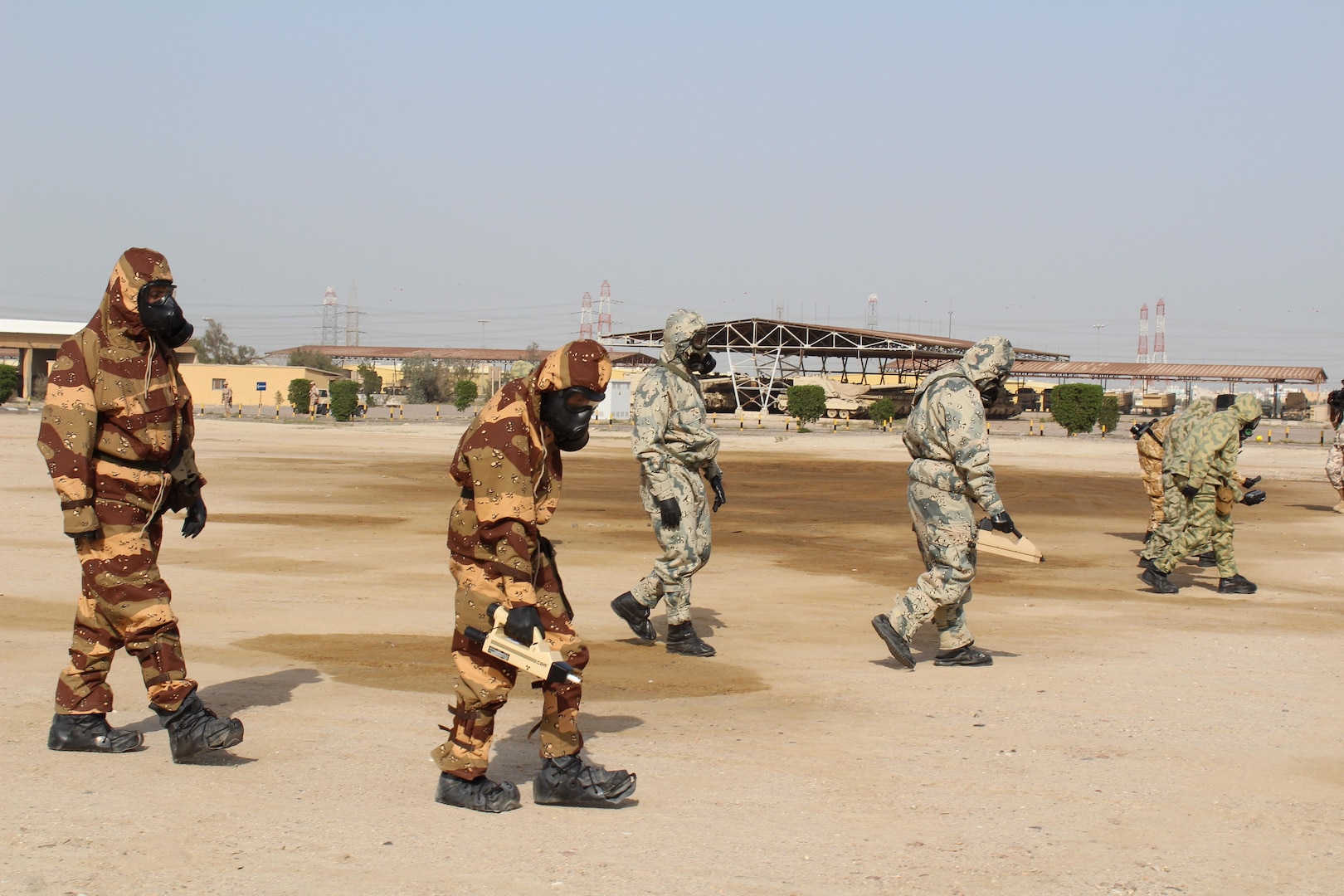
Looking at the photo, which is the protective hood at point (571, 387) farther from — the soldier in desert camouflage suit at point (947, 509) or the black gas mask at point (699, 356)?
the black gas mask at point (699, 356)

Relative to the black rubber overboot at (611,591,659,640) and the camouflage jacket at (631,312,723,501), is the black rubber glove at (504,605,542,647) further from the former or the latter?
the black rubber overboot at (611,591,659,640)

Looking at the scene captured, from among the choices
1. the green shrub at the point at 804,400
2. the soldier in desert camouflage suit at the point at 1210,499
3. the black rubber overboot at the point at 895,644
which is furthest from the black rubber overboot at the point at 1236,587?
the green shrub at the point at 804,400

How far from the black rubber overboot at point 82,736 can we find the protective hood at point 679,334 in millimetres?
4183

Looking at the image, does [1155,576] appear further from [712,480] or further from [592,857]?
[592,857]

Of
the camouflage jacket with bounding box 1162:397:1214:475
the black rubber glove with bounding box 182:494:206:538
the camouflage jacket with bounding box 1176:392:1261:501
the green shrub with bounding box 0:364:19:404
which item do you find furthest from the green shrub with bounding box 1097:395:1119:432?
the black rubber glove with bounding box 182:494:206:538

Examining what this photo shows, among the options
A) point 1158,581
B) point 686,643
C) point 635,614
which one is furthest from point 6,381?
point 686,643

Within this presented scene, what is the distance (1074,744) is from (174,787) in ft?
13.3

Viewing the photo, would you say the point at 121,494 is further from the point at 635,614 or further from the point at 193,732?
the point at 635,614

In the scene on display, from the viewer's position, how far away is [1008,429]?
Result: 51.2 meters

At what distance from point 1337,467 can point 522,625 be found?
1848 centimetres

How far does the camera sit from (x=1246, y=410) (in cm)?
1177

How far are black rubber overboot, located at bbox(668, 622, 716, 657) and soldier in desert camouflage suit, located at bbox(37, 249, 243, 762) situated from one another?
3291 millimetres

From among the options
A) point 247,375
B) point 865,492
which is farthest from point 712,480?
point 247,375

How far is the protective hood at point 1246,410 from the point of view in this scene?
11.5 metres
